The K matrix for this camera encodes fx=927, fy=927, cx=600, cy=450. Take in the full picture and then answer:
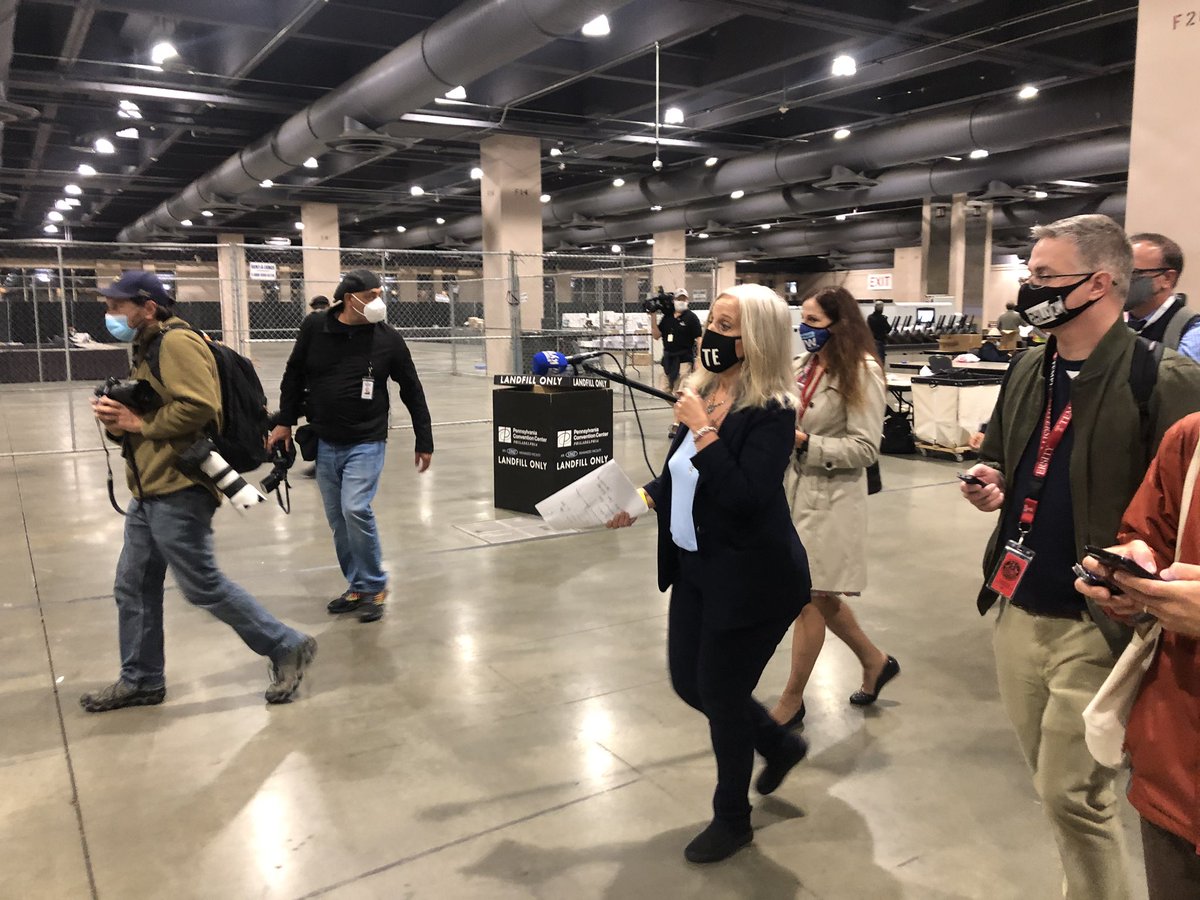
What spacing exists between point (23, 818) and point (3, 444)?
946 cm

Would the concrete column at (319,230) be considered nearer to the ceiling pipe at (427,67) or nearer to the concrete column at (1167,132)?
the ceiling pipe at (427,67)

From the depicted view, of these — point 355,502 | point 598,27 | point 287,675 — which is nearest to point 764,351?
point 287,675

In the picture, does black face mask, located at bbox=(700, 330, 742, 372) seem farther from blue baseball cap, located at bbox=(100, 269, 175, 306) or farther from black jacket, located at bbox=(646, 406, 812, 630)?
blue baseball cap, located at bbox=(100, 269, 175, 306)

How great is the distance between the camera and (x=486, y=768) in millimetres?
3102

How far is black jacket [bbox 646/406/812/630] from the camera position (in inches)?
86.5

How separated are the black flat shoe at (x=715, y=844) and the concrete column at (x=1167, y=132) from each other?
9.22 ft

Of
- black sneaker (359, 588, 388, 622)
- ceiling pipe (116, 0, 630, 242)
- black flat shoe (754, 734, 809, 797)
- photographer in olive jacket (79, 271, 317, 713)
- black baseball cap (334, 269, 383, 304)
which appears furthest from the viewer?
ceiling pipe (116, 0, 630, 242)

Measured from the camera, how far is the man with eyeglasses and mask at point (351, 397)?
4395 mm

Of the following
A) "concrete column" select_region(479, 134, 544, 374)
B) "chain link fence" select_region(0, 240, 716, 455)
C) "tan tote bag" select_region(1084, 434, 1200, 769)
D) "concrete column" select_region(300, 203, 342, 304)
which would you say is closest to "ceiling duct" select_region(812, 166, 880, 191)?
"chain link fence" select_region(0, 240, 716, 455)

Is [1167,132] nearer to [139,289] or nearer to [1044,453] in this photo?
[1044,453]

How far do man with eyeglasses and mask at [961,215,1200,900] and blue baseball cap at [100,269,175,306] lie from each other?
285cm

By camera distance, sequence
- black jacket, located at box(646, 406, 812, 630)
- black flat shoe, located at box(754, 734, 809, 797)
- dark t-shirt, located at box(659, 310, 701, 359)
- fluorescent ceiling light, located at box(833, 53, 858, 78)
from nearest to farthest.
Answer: black jacket, located at box(646, 406, 812, 630) < black flat shoe, located at box(754, 734, 809, 797) < fluorescent ceiling light, located at box(833, 53, 858, 78) < dark t-shirt, located at box(659, 310, 701, 359)

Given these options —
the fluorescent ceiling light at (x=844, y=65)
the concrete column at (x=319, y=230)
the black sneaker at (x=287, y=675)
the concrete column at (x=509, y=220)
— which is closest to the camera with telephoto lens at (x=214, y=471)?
the black sneaker at (x=287, y=675)

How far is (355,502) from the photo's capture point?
14.5ft
